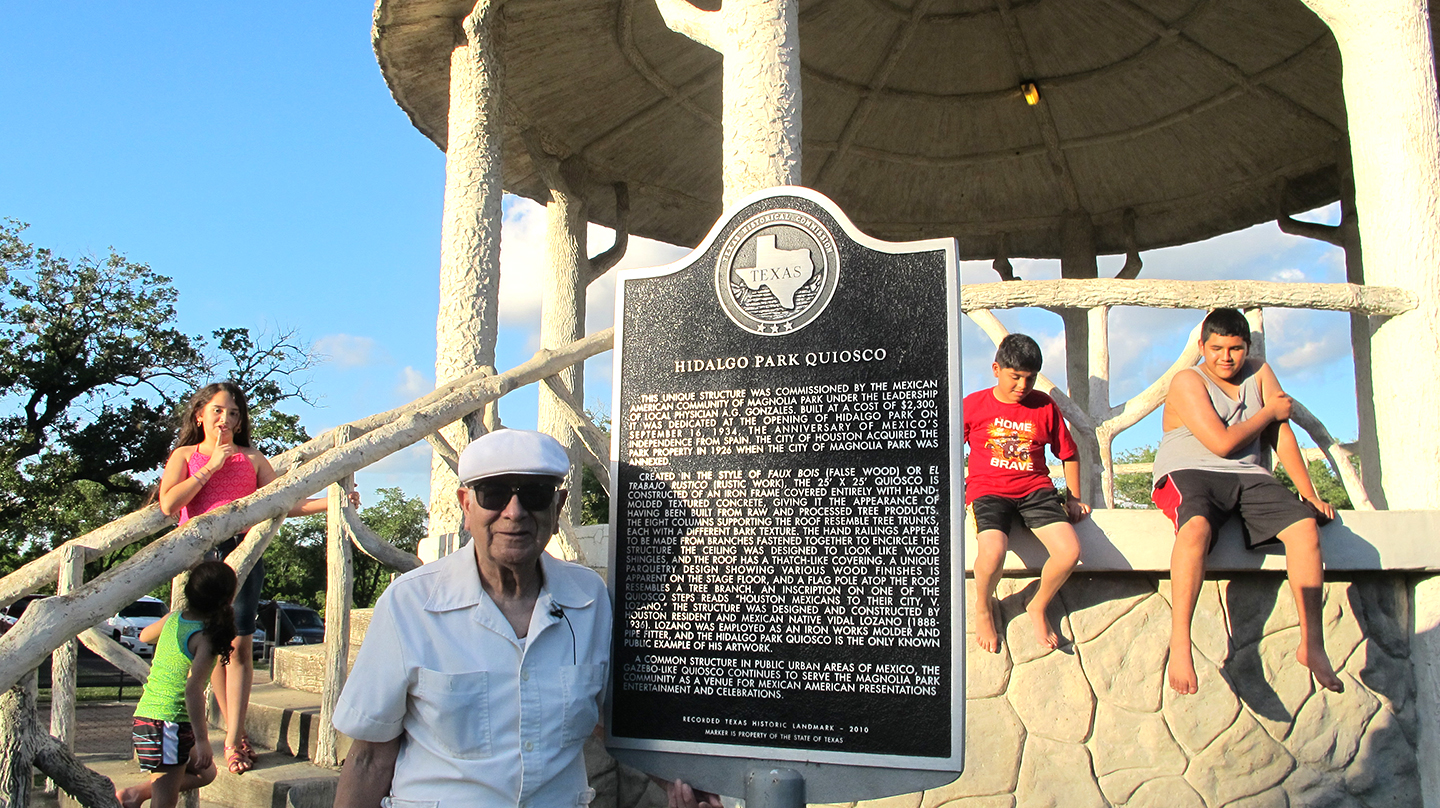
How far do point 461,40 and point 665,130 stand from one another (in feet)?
→ 9.98

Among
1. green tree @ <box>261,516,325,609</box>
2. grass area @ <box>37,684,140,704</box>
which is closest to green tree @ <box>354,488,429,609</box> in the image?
green tree @ <box>261,516,325,609</box>

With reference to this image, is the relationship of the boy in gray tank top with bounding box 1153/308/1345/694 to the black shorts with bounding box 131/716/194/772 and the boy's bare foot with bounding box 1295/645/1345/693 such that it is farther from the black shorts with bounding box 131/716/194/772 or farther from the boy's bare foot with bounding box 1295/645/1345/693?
the black shorts with bounding box 131/716/194/772

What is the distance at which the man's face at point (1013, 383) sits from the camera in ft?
14.5

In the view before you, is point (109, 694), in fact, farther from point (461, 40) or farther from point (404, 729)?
point (404, 729)

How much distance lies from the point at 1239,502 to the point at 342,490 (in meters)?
4.00

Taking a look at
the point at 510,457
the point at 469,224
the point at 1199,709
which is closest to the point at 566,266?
the point at 469,224

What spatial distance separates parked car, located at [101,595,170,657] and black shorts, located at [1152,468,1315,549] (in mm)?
26829

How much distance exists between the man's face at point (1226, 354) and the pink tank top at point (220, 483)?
4417mm

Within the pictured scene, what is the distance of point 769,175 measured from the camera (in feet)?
16.2

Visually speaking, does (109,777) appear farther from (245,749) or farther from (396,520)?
(396,520)

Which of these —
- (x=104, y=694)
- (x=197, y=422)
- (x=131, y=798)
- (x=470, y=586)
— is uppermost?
(x=197, y=422)

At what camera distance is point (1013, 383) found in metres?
4.46

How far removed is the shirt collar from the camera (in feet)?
8.43

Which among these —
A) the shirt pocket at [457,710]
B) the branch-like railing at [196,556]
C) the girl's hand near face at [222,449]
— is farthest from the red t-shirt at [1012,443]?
the girl's hand near face at [222,449]
